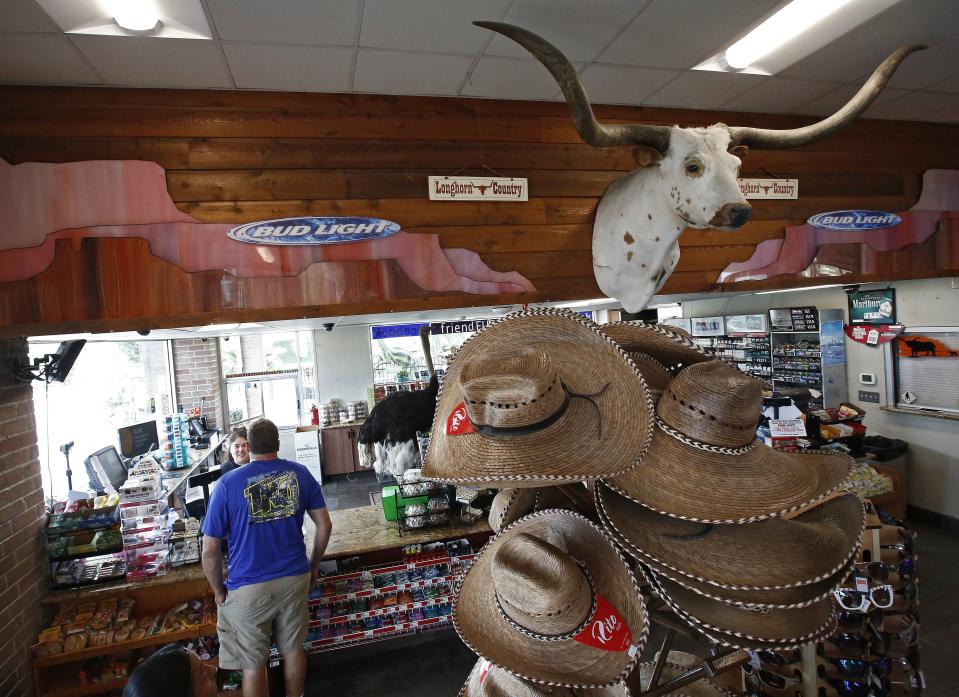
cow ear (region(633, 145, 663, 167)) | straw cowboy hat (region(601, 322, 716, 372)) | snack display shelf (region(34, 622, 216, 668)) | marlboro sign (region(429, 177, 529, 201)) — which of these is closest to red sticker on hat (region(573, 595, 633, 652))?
straw cowboy hat (region(601, 322, 716, 372))

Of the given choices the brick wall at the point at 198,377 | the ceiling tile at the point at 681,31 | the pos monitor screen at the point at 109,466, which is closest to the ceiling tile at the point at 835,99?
the ceiling tile at the point at 681,31

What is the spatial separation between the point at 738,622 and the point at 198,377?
9185 mm

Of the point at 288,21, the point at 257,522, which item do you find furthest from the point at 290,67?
the point at 257,522

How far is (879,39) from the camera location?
247 centimetres

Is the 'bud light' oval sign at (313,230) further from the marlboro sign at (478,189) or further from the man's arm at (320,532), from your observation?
the man's arm at (320,532)

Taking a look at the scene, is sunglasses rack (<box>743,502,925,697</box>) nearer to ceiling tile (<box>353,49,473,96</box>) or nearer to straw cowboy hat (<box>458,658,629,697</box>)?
straw cowboy hat (<box>458,658,629,697</box>)

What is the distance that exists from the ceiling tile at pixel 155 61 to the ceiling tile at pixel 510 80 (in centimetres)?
122

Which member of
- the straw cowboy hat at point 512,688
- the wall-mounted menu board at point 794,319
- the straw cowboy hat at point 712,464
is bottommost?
the straw cowboy hat at point 512,688

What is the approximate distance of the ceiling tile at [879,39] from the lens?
7.32 ft

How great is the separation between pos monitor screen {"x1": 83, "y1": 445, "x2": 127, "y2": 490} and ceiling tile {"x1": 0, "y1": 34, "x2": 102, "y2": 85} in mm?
3758

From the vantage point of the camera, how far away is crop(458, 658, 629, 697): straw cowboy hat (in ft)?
3.70

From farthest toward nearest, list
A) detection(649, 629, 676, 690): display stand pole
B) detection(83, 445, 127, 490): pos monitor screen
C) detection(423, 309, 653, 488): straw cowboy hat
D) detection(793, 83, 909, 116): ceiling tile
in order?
detection(83, 445, 127, 490): pos monitor screen < detection(793, 83, 909, 116): ceiling tile < detection(649, 629, 676, 690): display stand pole < detection(423, 309, 653, 488): straw cowboy hat

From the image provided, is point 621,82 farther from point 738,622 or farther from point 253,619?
point 253,619

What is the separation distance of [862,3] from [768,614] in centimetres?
260
